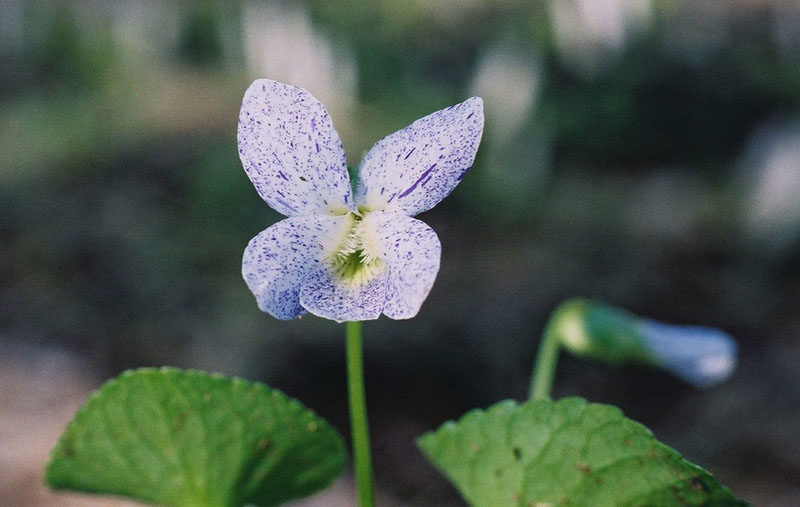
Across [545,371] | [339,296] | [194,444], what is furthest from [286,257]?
[545,371]

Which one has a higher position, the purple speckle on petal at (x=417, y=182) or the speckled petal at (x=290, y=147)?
the speckled petal at (x=290, y=147)

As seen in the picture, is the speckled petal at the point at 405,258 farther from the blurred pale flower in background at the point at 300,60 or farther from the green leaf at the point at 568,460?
the blurred pale flower in background at the point at 300,60

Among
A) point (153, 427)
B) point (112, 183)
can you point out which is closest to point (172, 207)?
point (112, 183)

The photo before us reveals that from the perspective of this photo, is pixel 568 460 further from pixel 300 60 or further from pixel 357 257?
pixel 300 60

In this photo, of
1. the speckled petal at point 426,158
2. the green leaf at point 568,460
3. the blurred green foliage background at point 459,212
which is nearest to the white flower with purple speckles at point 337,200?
the speckled petal at point 426,158

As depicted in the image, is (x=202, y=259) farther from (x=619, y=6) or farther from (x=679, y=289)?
(x=619, y=6)

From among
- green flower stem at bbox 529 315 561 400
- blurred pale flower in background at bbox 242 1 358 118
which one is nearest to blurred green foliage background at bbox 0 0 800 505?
blurred pale flower in background at bbox 242 1 358 118

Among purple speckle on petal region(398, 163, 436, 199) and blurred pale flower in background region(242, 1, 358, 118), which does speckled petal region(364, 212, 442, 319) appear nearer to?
purple speckle on petal region(398, 163, 436, 199)
